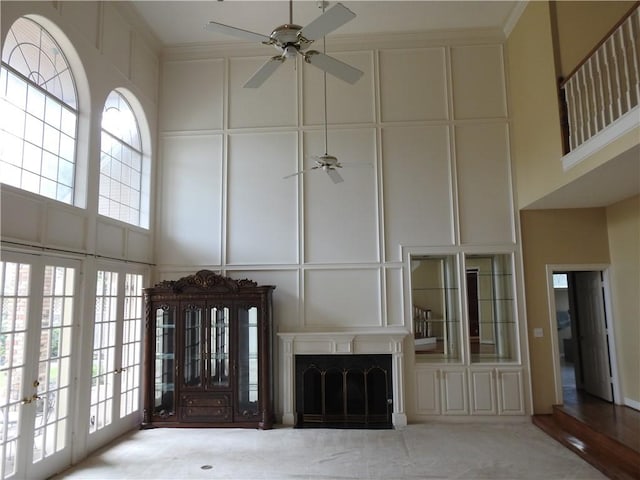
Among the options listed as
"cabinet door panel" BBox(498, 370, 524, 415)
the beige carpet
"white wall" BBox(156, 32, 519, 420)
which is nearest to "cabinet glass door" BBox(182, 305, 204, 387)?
the beige carpet

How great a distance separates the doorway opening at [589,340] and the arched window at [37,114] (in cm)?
616

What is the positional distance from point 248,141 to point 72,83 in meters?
2.34

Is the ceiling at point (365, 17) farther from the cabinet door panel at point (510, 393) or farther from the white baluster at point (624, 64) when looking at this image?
the cabinet door panel at point (510, 393)

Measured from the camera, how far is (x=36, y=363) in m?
3.93

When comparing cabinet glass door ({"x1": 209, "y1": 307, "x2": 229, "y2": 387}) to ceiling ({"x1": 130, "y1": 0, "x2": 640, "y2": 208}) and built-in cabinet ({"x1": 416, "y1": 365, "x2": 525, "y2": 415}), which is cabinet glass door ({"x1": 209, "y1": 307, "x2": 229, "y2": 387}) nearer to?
built-in cabinet ({"x1": 416, "y1": 365, "x2": 525, "y2": 415})

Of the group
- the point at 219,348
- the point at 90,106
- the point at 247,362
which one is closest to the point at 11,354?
the point at 219,348

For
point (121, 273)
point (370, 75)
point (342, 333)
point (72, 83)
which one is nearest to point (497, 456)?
point (342, 333)

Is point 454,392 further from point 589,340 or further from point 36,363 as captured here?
point 36,363

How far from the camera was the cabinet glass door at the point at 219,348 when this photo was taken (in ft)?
18.3

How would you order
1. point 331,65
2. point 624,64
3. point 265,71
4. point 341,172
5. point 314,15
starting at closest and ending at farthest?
point 331,65
point 265,71
point 624,64
point 314,15
point 341,172

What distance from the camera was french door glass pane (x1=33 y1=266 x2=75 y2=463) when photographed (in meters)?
4.04

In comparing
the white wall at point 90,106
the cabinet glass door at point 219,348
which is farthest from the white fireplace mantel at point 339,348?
the white wall at point 90,106

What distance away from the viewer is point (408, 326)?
19.4 ft

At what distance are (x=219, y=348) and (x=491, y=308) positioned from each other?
3.73 metres
